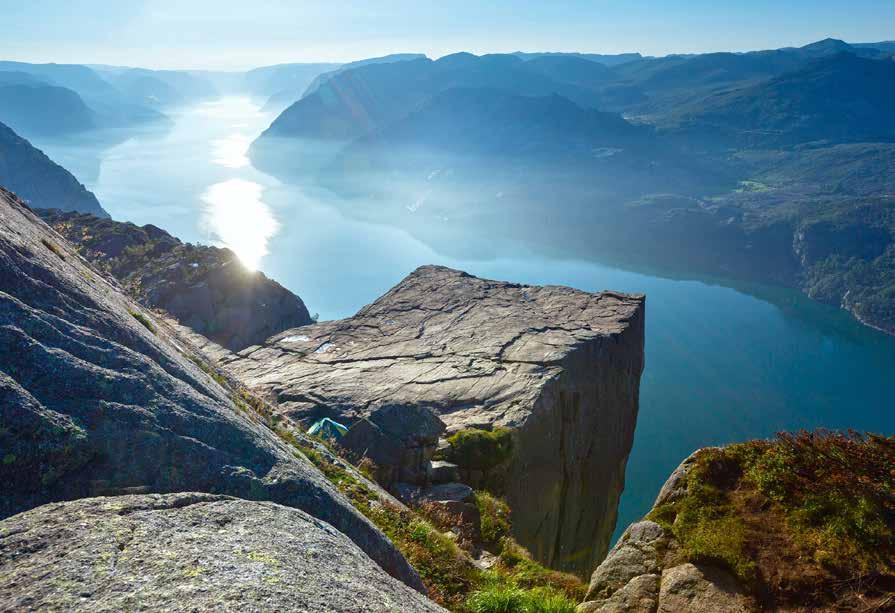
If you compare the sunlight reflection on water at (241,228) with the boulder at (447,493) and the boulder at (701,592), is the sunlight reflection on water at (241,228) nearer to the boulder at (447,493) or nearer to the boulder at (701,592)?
the boulder at (447,493)

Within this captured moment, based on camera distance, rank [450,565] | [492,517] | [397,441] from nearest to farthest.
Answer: [450,565] < [492,517] < [397,441]

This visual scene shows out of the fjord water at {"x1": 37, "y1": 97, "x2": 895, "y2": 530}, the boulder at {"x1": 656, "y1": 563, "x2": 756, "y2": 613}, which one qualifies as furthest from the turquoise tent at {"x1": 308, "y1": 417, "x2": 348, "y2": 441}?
the fjord water at {"x1": 37, "y1": 97, "x2": 895, "y2": 530}

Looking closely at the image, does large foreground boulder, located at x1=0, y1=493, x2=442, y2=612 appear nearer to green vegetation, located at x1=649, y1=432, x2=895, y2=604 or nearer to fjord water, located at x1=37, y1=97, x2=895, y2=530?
green vegetation, located at x1=649, y1=432, x2=895, y2=604

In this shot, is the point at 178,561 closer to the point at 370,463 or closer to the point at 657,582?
the point at 657,582

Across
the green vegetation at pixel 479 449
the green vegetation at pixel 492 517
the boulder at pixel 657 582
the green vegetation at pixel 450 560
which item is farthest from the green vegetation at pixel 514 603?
the green vegetation at pixel 479 449

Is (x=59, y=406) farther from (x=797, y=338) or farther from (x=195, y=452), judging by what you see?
(x=797, y=338)

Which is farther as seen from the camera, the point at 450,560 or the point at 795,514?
the point at 450,560

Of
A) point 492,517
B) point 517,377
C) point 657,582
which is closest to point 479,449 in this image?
point 492,517

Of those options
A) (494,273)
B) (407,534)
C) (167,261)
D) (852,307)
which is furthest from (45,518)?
(852,307)
